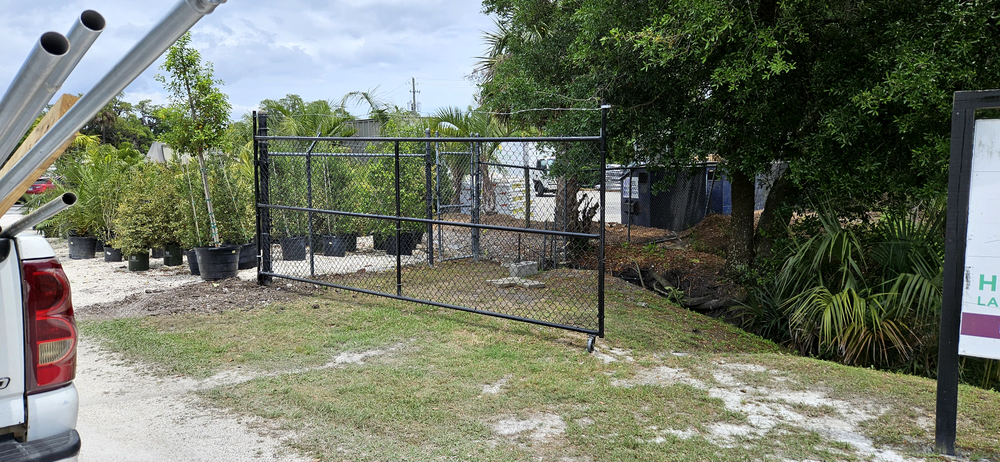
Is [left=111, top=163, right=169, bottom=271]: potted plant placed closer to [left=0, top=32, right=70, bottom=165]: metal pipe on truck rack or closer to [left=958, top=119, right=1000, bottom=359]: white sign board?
[left=0, top=32, right=70, bottom=165]: metal pipe on truck rack

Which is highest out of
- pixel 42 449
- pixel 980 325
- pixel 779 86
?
pixel 779 86


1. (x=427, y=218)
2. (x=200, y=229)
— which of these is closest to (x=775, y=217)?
(x=427, y=218)

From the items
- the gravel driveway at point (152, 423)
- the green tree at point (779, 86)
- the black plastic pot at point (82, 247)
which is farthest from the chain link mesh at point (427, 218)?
the gravel driveway at point (152, 423)

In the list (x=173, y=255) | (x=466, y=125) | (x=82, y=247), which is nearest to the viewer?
(x=173, y=255)

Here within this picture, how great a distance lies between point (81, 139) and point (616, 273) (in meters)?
14.7

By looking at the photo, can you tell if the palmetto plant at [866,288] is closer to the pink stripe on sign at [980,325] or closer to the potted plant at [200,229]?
the pink stripe on sign at [980,325]

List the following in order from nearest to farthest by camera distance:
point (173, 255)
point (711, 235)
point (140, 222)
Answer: point (140, 222) → point (173, 255) → point (711, 235)

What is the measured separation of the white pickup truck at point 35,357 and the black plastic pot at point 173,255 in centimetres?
867

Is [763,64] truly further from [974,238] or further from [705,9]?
[974,238]

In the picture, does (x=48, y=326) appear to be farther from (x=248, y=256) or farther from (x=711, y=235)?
(x=711, y=235)

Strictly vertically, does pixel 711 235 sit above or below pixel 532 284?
above

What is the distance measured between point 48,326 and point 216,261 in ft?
23.0

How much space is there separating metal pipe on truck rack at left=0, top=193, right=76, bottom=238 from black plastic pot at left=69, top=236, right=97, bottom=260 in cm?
1102

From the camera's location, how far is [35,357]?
94.6 inches
